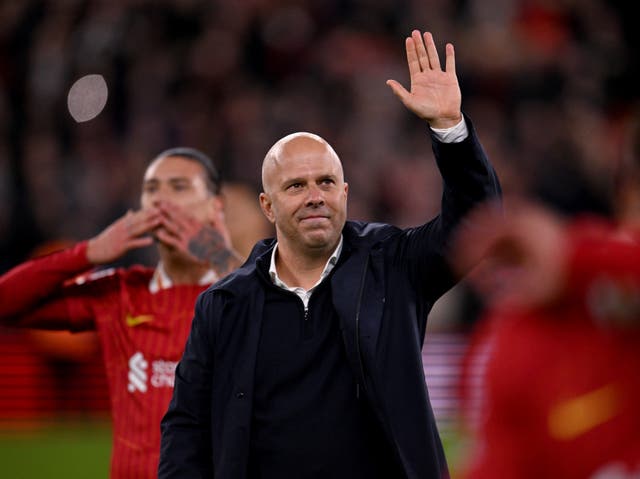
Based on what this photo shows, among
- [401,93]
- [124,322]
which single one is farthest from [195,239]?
[401,93]

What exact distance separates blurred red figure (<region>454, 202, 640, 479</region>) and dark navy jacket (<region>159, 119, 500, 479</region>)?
1574 mm

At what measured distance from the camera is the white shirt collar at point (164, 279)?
17.0 ft

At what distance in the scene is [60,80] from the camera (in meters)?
12.8

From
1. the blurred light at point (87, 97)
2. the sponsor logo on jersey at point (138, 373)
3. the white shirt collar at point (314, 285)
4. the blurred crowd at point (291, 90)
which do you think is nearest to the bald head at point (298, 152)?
the white shirt collar at point (314, 285)

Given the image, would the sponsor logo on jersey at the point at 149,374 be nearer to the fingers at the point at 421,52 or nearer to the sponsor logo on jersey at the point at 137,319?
the sponsor logo on jersey at the point at 137,319

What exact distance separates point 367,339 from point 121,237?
158cm

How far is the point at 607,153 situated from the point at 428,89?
8096 mm

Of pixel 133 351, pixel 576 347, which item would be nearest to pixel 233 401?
pixel 133 351

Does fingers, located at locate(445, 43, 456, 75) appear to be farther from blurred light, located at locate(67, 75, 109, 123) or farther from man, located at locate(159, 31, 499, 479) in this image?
blurred light, located at locate(67, 75, 109, 123)

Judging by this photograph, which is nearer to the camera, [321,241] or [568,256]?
[568,256]

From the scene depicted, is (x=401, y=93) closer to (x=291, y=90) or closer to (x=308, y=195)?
(x=308, y=195)

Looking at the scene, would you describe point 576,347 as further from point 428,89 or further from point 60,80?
point 60,80

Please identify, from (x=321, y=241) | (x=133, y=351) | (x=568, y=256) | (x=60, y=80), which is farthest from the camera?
(x=60, y=80)

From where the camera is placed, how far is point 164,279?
5.22 meters
